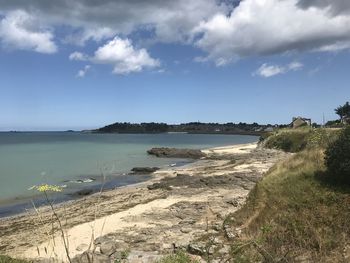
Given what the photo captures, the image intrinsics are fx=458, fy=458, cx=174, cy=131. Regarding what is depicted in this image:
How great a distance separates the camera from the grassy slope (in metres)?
9.78

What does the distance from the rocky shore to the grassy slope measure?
3.18 feet

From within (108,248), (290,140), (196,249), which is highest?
(290,140)

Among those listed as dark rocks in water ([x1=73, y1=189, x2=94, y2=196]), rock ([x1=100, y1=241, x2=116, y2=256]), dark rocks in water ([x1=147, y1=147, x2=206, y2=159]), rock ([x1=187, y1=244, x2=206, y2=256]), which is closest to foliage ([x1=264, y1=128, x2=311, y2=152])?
dark rocks in water ([x1=147, y1=147, x2=206, y2=159])

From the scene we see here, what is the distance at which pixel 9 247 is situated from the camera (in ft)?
53.4

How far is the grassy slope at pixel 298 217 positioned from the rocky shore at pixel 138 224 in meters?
0.97

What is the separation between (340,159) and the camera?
13070 mm

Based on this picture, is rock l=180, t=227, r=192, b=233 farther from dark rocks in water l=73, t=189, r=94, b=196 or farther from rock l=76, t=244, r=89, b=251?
dark rocks in water l=73, t=189, r=94, b=196

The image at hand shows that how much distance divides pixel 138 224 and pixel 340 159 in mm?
8142

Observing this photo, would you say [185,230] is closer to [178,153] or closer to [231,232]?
[231,232]

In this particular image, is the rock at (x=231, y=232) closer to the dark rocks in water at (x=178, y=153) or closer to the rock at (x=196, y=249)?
the rock at (x=196, y=249)

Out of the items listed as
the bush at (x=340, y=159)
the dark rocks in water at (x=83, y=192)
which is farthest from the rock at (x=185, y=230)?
the dark rocks in water at (x=83, y=192)

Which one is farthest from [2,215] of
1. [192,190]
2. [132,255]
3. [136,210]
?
[132,255]

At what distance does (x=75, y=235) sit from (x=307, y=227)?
8.99 meters

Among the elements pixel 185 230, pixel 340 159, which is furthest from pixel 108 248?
pixel 340 159
